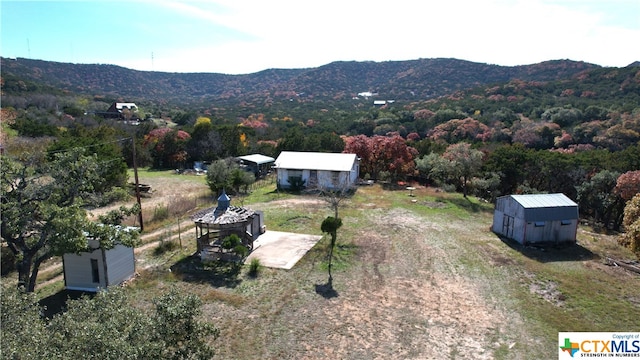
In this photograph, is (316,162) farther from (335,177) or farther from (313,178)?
(335,177)

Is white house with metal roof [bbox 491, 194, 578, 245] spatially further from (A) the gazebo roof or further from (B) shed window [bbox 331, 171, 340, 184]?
(B) shed window [bbox 331, 171, 340, 184]

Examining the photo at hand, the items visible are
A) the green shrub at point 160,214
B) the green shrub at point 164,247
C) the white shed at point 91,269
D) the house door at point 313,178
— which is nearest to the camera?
the white shed at point 91,269

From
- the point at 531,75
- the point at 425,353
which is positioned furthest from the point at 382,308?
the point at 531,75

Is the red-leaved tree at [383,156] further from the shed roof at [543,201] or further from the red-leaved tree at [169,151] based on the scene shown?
the red-leaved tree at [169,151]

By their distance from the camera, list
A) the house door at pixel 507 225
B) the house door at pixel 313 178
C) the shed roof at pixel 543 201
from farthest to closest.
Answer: the house door at pixel 313 178, the house door at pixel 507 225, the shed roof at pixel 543 201

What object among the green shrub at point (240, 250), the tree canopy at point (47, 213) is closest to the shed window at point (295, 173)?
the green shrub at point (240, 250)

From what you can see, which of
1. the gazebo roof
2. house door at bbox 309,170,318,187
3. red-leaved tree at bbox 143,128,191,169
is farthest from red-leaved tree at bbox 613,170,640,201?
red-leaved tree at bbox 143,128,191,169

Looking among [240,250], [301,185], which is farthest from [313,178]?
[240,250]
